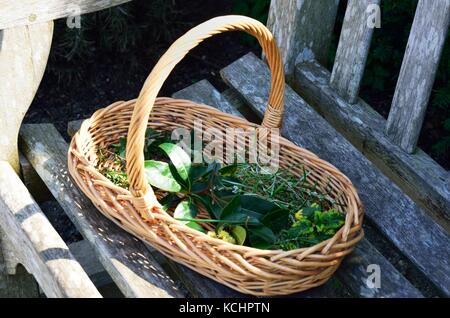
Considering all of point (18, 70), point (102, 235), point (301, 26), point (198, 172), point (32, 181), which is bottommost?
point (32, 181)

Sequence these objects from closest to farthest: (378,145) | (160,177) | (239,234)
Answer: (239,234) < (160,177) < (378,145)

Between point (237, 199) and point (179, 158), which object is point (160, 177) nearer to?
point (179, 158)

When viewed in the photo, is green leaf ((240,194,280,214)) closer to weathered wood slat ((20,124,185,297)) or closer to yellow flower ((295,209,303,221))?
yellow flower ((295,209,303,221))

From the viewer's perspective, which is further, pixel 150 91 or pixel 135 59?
pixel 135 59

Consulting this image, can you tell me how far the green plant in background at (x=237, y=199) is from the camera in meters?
1.88

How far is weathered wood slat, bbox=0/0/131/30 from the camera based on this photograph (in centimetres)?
199

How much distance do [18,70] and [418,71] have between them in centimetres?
99

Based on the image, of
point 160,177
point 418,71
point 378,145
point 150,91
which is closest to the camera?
point 150,91

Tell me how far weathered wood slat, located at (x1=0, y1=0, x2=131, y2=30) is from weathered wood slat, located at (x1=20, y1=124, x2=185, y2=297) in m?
0.39

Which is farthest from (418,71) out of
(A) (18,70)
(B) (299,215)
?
(A) (18,70)

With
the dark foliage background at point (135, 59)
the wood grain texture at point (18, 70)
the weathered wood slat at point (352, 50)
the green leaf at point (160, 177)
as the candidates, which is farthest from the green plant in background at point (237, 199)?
the dark foliage background at point (135, 59)

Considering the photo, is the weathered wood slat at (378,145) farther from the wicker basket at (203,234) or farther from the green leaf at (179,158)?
the green leaf at (179,158)

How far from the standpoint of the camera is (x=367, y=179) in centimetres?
218
